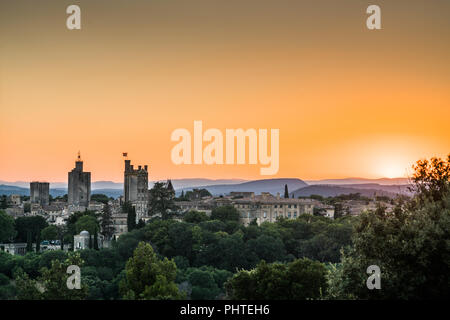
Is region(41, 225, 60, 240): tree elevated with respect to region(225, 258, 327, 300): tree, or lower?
lower

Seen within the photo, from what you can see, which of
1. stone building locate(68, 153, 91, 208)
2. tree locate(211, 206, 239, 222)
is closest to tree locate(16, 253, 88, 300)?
tree locate(211, 206, 239, 222)

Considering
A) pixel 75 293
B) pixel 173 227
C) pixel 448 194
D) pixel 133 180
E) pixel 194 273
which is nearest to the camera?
pixel 448 194

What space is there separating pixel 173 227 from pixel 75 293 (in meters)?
21.0

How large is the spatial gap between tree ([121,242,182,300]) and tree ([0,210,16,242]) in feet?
98.1

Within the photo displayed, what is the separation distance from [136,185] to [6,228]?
52.5 ft

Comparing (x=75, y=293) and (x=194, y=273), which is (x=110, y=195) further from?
(x=75, y=293)

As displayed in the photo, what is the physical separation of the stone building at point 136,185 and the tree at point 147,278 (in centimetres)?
3907

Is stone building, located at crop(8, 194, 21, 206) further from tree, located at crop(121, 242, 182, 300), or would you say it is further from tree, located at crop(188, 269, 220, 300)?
tree, located at crop(121, 242, 182, 300)

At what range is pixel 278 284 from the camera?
1844 cm

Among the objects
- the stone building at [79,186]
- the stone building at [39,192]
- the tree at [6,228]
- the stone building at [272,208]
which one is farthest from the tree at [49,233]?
the stone building at [39,192]

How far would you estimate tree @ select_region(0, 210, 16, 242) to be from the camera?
46656 millimetres
